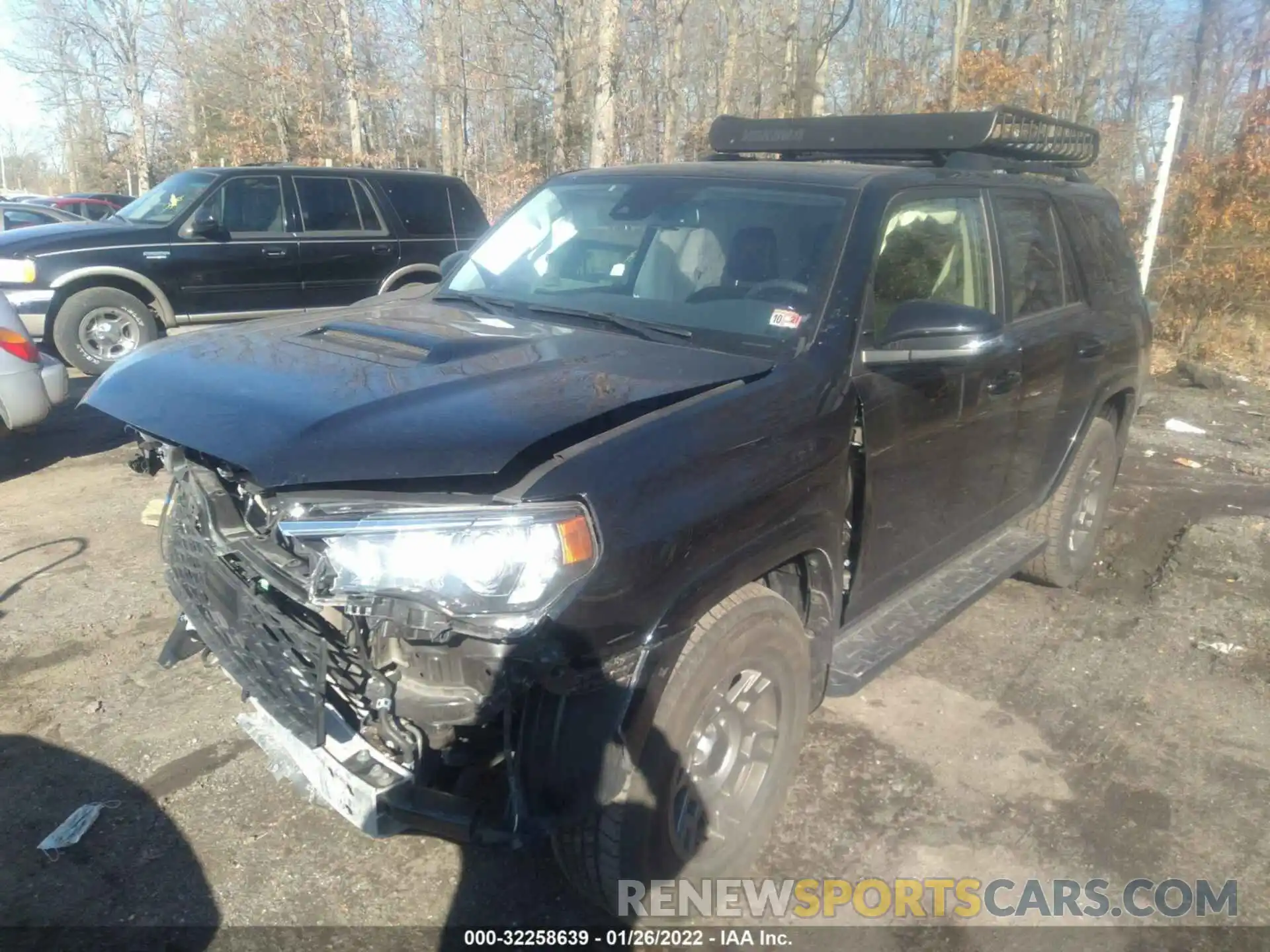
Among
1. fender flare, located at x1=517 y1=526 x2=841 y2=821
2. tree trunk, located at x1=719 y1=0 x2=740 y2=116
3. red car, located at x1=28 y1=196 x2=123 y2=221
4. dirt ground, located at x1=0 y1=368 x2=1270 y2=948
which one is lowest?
dirt ground, located at x1=0 y1=368 x2=1270 y2=948

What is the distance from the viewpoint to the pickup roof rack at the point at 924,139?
13.1 ft

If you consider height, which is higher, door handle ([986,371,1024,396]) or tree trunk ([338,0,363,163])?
tree trunk ([338,0,363,163])

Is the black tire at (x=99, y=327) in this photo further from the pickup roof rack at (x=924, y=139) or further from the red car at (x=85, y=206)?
the red car at (x=85, y=206)

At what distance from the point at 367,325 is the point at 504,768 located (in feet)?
5.31


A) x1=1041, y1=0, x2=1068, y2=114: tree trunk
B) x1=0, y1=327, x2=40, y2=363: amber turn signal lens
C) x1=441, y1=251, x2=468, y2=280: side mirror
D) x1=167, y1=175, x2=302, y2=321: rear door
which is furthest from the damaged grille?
x1=1041, y1=0, x2=1068, y2=114: tree trunk

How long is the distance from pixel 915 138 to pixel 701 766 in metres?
2.79

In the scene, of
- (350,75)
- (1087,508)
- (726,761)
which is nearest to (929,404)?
(726,761)

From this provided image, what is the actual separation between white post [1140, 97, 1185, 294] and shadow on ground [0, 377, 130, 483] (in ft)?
32.7

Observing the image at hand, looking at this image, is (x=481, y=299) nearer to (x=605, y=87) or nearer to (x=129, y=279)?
(x=129, y=279)

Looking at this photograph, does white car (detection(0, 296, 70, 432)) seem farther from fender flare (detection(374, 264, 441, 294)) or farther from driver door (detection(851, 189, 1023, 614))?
driver door (detection(851, 189, 1023, 614))

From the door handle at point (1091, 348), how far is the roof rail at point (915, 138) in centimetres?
85

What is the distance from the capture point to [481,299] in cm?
376

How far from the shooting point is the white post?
10688mm

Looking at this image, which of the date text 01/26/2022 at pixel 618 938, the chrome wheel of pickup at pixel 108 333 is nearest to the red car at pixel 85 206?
the chrome wheel of pickup at pixel 108 333
